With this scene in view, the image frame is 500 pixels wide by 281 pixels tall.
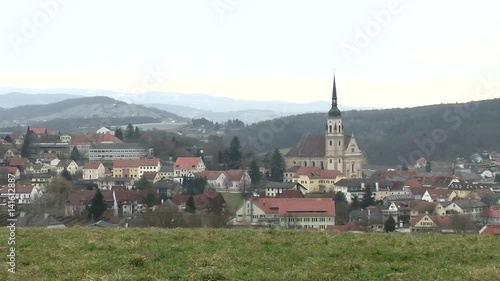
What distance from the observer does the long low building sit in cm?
10656

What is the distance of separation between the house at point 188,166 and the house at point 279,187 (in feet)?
37.8

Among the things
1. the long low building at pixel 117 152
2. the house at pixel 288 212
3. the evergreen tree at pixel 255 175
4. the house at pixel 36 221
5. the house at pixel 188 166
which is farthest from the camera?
the long low building at pixel 117 152

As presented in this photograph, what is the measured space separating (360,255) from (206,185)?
68599 millimetres

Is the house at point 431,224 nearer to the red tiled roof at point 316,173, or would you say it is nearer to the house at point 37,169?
the red tiled roof at point 316,173

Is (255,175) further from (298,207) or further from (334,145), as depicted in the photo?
(298,207)

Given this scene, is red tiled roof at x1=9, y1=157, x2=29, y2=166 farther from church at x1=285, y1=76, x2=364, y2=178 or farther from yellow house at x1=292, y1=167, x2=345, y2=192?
church at x1=285, y1=76, x2=364, y2=178

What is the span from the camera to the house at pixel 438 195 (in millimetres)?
74750

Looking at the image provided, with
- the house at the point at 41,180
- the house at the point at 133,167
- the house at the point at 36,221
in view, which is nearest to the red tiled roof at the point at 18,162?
the house at the point at 41,180

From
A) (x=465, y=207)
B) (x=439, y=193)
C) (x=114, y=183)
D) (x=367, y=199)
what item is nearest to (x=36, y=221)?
(x=367, y=199)

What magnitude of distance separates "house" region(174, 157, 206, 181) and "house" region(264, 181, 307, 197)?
11.5 m

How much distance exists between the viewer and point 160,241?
12.7 metres

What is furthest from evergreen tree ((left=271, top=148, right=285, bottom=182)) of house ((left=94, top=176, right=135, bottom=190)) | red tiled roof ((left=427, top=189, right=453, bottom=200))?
red tiled roof ((left=427, top=189, right=453, bottom=200))

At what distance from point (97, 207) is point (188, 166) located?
35034 mm

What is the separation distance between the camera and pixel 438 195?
77812 mm
